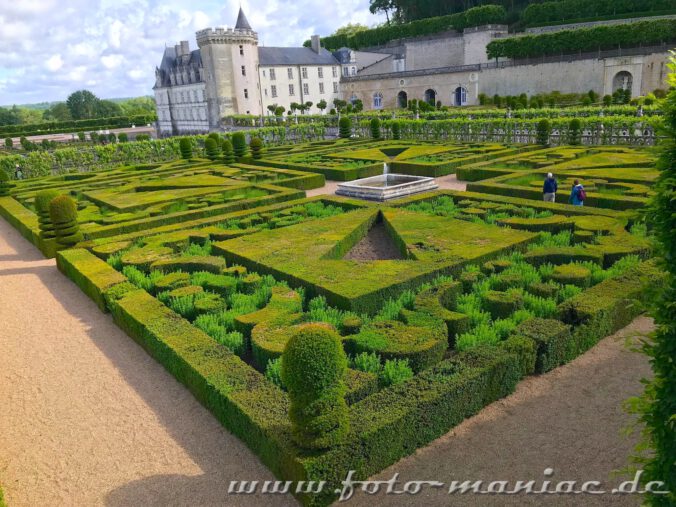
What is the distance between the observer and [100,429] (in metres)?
6.12

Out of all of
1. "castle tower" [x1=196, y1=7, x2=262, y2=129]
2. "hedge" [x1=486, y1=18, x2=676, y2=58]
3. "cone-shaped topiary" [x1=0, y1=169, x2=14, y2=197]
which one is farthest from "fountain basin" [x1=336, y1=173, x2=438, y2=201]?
"castle tower" [x1=196, y1=7, x2=262, y2=129]

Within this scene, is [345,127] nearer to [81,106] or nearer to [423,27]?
[423,27]

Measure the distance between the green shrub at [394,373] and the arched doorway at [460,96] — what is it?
173 feet

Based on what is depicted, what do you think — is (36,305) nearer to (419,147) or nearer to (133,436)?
(133,436)

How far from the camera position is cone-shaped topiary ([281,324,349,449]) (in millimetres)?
4449

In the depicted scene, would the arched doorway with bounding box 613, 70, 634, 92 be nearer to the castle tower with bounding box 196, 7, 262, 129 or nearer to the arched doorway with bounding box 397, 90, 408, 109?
the arched doorway with bounding box 397, 90, 408, 109

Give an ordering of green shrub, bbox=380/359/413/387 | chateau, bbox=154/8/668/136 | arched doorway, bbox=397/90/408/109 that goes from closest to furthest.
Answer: green shrub, bbox=380/359/413/387 < chateau, bbox=154/8/668/136 < arched doorway, bbox=397/90/408/109

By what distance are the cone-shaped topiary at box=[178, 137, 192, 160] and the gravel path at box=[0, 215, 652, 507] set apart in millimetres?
20635

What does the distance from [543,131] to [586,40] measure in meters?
29.6

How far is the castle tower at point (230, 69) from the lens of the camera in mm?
51625

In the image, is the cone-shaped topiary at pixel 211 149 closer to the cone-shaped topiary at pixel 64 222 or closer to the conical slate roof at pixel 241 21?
the cone-shaped topiary at pixel 64 222

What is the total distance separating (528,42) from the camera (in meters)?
50.3

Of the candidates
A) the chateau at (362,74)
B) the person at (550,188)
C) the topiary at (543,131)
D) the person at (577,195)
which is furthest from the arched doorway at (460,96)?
the person at (577,195)

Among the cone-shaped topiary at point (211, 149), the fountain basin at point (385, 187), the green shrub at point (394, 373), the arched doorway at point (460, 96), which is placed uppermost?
the arched doorway at point (460, 96)
